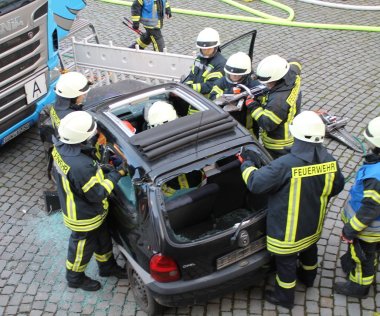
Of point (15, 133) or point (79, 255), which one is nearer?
point (79, 255)

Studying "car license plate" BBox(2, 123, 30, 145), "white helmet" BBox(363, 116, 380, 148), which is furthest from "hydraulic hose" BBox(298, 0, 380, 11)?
"white helmet" BBox(363, 116, 380, 148)

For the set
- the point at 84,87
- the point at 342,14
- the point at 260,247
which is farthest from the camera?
the point at 342,14

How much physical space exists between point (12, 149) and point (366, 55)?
659 centimetres

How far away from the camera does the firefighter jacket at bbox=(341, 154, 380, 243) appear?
411cm

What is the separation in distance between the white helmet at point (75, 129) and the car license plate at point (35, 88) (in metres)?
2.84

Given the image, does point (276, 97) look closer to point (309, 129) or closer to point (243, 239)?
point (309, 129)

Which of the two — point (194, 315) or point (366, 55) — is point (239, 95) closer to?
point (194, 315)

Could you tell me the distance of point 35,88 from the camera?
23.2 feet

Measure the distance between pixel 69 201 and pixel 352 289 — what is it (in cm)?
277

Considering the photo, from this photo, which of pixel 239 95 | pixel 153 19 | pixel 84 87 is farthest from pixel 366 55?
pixel 84 87

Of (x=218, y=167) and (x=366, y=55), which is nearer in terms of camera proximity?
(x=218, y=167)

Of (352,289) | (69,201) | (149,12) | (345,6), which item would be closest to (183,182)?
(69,201)

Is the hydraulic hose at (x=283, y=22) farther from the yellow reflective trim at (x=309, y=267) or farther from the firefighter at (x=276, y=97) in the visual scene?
the yellow reflective trim at (x=309, y=267)

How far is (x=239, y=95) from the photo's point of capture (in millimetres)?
5605
